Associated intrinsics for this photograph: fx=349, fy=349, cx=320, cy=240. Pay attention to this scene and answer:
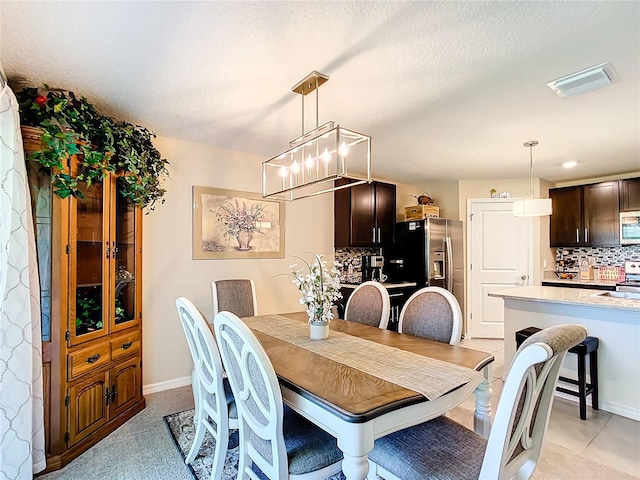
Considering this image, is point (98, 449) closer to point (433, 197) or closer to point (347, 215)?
point (347, 215)

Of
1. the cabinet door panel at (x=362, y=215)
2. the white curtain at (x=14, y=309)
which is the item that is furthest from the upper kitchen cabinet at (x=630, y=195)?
the white curtain at (x=14, y=309)

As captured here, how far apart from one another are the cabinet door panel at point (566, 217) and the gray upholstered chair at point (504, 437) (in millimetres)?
4600

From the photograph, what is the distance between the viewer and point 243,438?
1.65 meters

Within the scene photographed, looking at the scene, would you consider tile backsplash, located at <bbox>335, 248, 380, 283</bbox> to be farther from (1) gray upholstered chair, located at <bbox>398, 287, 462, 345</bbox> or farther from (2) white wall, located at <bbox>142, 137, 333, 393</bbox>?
(1) gray upholstered chair, located at <bbox>398, 287, 462, 345</bbox>

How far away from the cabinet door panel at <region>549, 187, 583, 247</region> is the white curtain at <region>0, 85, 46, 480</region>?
606 cm

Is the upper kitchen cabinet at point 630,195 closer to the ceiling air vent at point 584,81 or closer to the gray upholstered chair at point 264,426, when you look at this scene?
the ceiling air vent at point 584,81

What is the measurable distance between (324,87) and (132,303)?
2.29 meters

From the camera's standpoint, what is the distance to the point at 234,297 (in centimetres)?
338

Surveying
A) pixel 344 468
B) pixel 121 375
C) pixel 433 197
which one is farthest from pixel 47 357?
pixel 433 197

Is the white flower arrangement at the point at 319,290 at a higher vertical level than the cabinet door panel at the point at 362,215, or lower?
lower

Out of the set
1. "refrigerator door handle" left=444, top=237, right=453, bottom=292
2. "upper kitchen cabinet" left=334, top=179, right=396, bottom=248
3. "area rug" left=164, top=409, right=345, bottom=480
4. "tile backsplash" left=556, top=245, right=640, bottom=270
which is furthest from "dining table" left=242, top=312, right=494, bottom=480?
"tile backsplash" left=556, top=245, right=640, bottom=270

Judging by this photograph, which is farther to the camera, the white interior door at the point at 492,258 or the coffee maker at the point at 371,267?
the white interior door at the point at 492,258

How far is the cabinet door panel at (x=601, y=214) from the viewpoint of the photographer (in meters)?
4.67

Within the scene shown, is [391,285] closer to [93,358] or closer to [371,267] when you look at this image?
[371,267]
